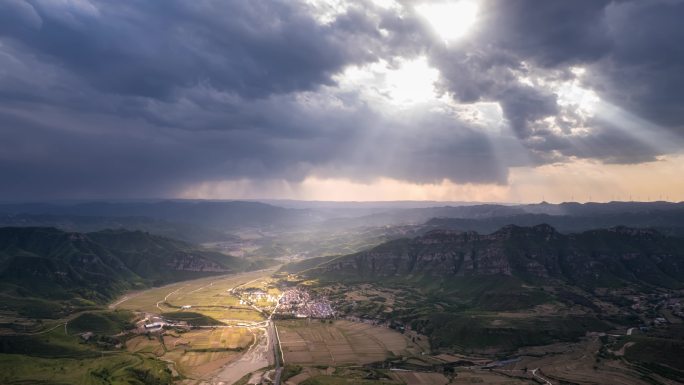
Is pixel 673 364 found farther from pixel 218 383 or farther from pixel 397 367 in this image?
pixel 218 383

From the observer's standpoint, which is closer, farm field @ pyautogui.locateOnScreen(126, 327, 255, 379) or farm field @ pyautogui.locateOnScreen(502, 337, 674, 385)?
farm field @ pyautogui.locateOnScreen(502, 337, 674, 385)

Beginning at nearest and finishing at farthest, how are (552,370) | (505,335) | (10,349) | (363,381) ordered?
(363,381) → (552,370) → (10,349) → (505,335)

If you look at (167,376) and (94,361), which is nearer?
(167,376)

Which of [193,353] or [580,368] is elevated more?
[580,368]

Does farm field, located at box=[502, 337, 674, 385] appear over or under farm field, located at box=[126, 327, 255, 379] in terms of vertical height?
over

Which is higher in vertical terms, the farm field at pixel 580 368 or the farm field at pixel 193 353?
the farm field at pixel 580 368

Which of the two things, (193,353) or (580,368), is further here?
(193,353)

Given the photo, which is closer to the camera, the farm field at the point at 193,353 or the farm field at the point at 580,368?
the farm field at the point at 580,368

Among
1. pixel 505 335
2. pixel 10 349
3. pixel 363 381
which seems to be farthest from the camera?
pixel 505 335

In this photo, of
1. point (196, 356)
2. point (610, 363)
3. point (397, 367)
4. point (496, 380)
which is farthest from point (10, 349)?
point (610, 363)
